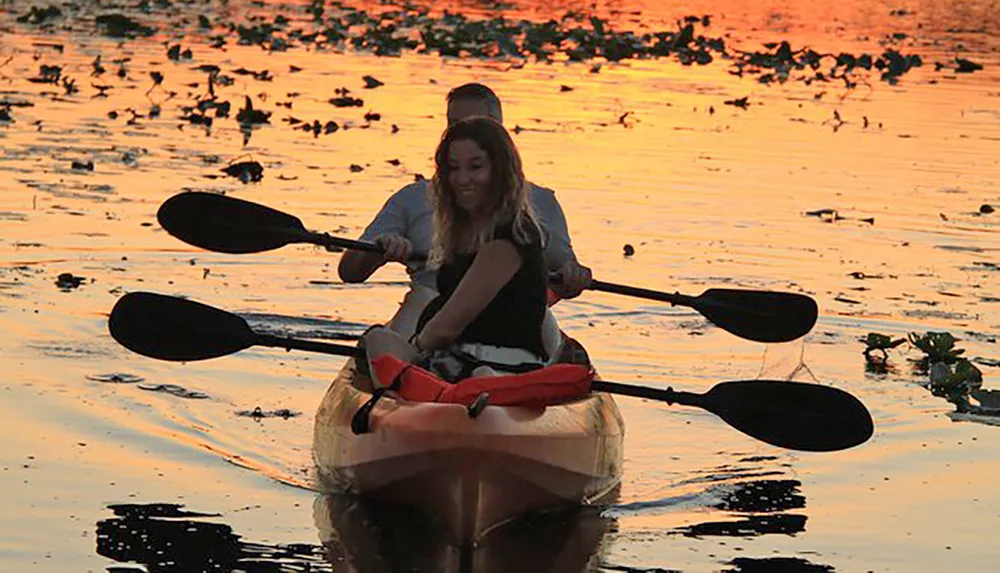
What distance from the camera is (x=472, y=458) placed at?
26.2ft

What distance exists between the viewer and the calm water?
8516 millimetres

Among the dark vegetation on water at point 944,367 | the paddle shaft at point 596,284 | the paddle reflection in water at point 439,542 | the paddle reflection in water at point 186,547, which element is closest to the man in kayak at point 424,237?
the paddle shaft at point 596,284

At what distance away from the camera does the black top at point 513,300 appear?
8.72 m

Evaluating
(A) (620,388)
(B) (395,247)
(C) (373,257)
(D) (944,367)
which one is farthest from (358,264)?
(D) (944,367)

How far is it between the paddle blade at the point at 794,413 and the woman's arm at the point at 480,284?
3.15 ft

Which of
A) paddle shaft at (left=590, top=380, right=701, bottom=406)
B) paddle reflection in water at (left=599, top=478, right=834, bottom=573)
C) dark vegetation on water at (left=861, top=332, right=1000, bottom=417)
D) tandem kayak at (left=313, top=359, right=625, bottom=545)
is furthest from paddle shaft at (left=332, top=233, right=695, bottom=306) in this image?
dark vegetation on water at (left=861, top=332, right=1000, bottom=417)

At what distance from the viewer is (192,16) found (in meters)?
39.5

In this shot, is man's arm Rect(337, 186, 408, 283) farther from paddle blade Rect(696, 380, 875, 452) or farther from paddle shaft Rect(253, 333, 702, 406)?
paddle blade Rect(696, 380, 875, 452)

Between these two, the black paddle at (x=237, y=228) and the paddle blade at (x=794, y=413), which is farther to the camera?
the black paddle at (x=237, y=228)

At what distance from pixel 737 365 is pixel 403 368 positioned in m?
4.09

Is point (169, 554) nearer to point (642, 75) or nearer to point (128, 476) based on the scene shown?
point (128, 476)

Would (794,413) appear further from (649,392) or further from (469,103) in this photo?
(469,103)

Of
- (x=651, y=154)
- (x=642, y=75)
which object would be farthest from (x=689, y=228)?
(x=642, y=75)

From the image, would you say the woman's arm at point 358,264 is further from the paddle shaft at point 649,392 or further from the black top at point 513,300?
the paddle shaft at point 649,392
